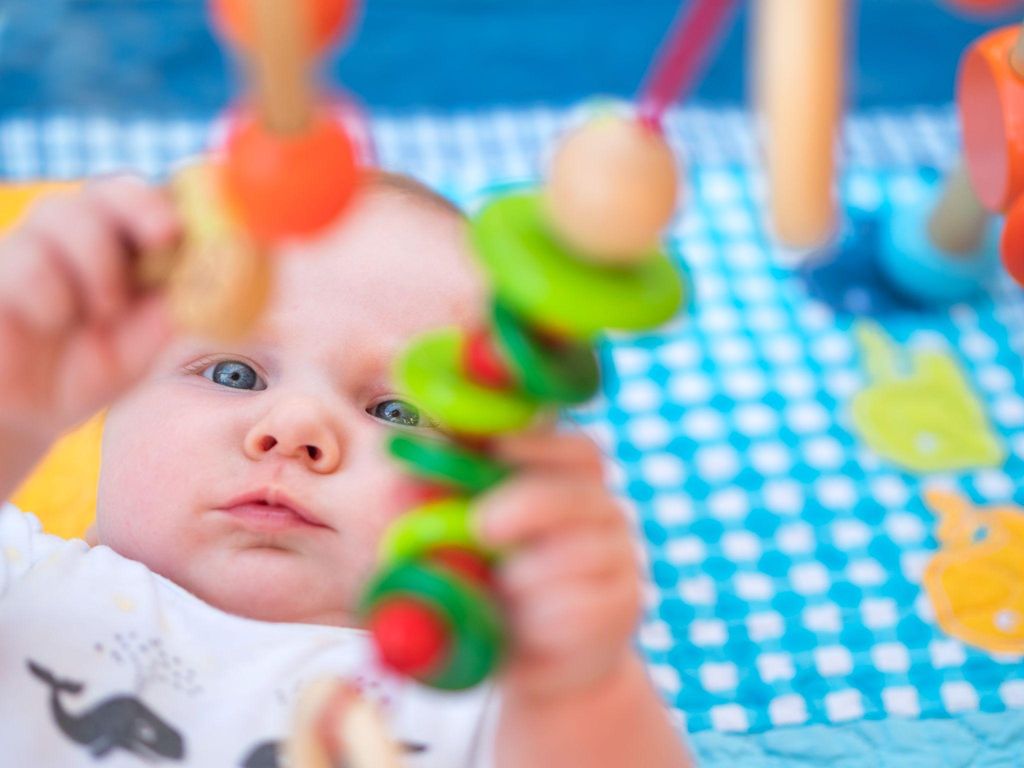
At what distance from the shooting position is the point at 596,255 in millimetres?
379

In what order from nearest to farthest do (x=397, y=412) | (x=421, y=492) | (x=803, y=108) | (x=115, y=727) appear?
1. (x=803, y=108)
2. (x=421, y=492)
3. (x=115, y=727)
4. (x=397, y=412)

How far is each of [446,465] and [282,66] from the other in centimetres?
14

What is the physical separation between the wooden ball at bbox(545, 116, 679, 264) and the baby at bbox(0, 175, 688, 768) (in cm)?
9

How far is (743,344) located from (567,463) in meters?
0.67

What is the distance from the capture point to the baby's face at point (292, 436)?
0.67m

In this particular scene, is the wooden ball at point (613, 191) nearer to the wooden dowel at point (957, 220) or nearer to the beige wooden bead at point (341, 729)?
the beige wooden bead at point (341, 729)

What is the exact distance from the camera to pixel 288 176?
377 mm

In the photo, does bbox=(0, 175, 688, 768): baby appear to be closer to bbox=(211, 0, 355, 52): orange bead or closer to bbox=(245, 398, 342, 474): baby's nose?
bbox=(245, 398, 342, 474): baby's nose

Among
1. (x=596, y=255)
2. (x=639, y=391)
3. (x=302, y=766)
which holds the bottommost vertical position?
(x=302, y=766)

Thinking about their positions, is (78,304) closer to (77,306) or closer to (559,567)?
(77,306)

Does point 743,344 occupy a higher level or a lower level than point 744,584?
higher

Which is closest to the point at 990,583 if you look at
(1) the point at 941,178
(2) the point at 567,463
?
(1) the point at 941,178

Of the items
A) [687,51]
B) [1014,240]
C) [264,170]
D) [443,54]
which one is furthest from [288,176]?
[443,54]

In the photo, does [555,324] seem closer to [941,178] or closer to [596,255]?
[596,255]
